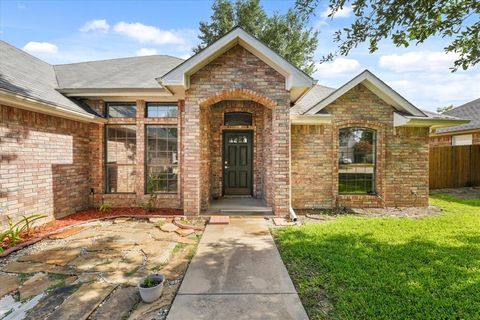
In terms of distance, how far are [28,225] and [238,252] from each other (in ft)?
15.6

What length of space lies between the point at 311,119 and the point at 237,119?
253 centimetres

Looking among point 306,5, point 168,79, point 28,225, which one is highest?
point 306,5

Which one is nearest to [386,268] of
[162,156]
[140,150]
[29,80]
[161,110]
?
[162,156]

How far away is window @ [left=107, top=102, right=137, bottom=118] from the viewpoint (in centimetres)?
745

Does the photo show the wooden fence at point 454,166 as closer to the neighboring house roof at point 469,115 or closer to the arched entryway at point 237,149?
the neighboring house roof at point 469,115

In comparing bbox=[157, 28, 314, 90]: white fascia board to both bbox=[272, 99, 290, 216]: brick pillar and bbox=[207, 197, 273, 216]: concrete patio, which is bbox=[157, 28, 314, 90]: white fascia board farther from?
bbox=[207, 197, 273, 216]: concrete patio

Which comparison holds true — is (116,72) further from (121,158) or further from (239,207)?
(239,207)

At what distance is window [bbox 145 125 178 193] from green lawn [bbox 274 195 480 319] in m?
3.92

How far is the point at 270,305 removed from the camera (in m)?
2.82

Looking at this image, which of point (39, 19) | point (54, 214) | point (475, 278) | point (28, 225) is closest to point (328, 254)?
point (475, 278)

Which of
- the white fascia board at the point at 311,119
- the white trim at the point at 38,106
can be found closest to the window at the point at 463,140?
the white fascia board at the point at 311,119

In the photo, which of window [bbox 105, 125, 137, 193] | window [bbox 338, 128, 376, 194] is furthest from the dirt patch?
window [bbox 338, 128, 376, 194]

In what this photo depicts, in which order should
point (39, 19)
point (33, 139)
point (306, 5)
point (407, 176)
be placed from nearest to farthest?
point (306, 5) → point (33, 139) → point (39, 19) → point (407, 176)

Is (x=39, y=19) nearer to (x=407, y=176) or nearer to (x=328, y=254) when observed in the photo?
(x=328, y=254)
